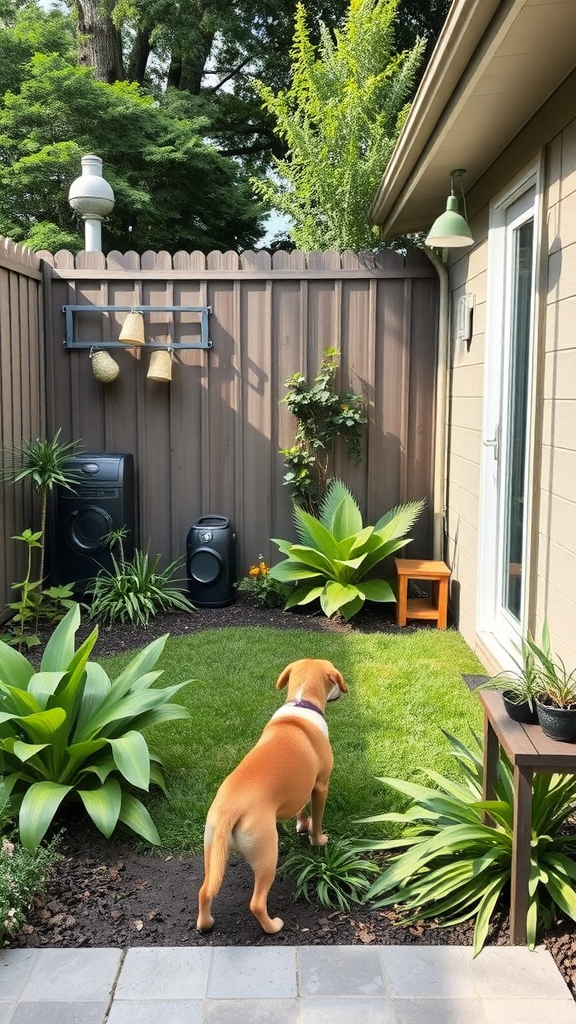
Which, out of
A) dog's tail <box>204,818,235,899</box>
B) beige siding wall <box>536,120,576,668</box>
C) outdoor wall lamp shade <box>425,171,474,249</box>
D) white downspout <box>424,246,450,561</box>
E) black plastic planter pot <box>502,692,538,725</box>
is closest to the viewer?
dog's tail <box>204,818,235,899</box>

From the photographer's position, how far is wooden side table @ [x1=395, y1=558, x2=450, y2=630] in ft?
16.1

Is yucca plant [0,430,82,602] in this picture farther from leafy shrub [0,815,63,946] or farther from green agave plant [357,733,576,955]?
green agave plant [357,733,576,955]

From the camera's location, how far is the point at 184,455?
5727 mm

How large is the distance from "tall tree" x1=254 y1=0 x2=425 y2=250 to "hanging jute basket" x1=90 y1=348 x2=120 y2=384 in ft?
12.0

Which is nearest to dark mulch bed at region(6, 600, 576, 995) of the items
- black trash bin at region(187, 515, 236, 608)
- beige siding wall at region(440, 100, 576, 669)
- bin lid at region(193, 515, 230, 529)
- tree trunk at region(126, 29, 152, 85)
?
beige siding wall at region(440, 100, 576, 669)

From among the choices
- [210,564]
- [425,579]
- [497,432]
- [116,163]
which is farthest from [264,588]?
[116,163]

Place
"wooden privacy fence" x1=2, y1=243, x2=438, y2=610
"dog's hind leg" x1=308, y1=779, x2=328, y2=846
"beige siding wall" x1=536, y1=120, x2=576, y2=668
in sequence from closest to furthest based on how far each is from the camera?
"dog's hind leg" x1=308, y1=779, x2=328, y2=846, "beige siding wall" x1=536, y1=120, x2=576, y2=668, "wooden privacy fence" x1=2, y1=243, x2=438, y2=610

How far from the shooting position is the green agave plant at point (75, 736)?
2377 millimetres

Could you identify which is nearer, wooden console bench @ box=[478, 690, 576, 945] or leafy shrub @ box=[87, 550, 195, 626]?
wooden console bench @ box=[478, 690, 576, 945]

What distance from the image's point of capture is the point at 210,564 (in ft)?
17.5

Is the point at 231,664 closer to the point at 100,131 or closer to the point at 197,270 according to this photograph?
the point at 197,270

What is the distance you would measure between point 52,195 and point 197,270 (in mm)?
6890

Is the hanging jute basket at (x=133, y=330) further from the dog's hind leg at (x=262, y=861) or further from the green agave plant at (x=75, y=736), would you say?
the dog's hind leg at (x=262, y=861)

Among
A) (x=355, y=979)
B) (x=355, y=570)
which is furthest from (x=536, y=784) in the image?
(x=355, y=570)
